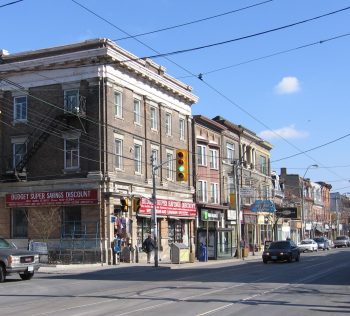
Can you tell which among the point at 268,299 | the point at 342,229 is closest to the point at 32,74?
the point at 268,299

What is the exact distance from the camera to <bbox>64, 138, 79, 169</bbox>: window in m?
38.6

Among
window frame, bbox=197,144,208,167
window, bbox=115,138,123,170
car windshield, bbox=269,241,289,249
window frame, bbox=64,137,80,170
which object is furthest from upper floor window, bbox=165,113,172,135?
car windshield, bbox=269,241,289,249

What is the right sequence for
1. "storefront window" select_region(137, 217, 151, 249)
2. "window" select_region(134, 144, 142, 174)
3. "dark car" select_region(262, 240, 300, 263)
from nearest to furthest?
1. "dark car" select_region(262, 240, 300, 263)
2. "storefront window" select_region(137, 217, 151, 249)
3. "window" select_region(134, 144, 142, 174)

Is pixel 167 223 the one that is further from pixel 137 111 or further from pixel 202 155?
pixel 202 155

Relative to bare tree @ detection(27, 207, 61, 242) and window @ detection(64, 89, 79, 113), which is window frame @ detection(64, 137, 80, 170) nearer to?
window @ detection(64, 89, 79, 113)

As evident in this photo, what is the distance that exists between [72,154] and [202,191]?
1619 centimetres

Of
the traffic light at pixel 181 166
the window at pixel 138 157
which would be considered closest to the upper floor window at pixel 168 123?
the window at pixel 138 157

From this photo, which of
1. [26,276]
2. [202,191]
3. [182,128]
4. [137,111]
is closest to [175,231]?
[202,191]

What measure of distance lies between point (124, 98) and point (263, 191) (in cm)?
3406

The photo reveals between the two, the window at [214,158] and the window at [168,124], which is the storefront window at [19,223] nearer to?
the window at [168,124]

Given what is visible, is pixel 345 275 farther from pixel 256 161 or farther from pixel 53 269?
pixel 256 161

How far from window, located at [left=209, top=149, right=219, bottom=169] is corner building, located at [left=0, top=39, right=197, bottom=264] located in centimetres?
1195

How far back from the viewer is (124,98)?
40281mm

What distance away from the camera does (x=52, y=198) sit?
38219 millimetres
